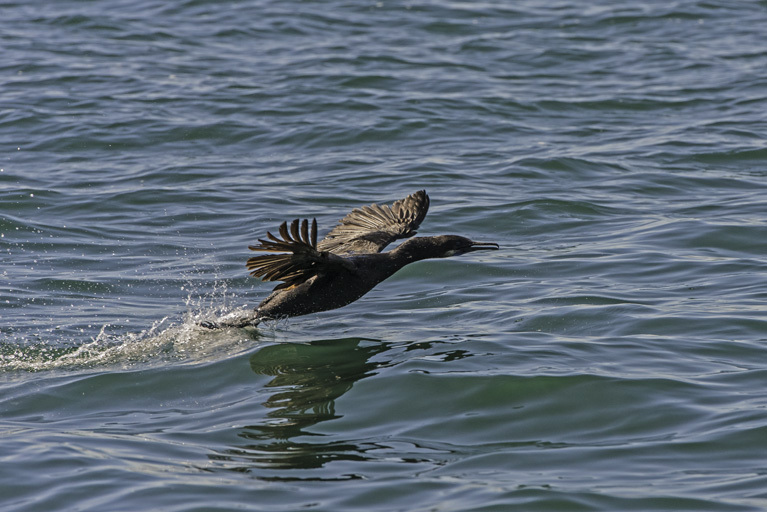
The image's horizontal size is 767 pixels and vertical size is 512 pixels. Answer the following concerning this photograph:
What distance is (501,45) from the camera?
18.6 meters

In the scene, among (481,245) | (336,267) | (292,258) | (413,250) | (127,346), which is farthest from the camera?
(481,245)

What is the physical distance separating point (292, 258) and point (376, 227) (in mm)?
1984

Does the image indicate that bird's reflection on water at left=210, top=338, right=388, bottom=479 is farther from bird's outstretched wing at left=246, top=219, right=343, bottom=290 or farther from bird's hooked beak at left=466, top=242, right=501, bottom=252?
bird's hooked beak at left=466, top=242, right=501, bottom=252

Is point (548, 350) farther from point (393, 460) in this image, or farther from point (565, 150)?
point (565, 150)

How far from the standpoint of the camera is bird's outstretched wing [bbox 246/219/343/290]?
6.50 metres

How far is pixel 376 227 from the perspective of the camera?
880 centimetres

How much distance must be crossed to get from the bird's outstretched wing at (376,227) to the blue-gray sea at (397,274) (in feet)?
1.92

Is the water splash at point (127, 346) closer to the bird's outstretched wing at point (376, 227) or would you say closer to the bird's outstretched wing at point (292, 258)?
the bird's outstretched wing at point (292, 258)

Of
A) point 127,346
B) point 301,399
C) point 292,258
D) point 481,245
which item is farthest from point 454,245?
point 127,346

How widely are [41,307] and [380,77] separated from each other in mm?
9120

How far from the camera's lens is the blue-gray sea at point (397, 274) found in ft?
17.7

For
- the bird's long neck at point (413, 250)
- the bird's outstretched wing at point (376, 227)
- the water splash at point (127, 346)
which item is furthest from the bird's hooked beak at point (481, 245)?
the water splash at point (127, 346)

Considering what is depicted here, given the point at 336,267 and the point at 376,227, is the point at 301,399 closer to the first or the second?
the point at 336,267

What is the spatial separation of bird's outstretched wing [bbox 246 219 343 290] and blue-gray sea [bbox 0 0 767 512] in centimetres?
61
